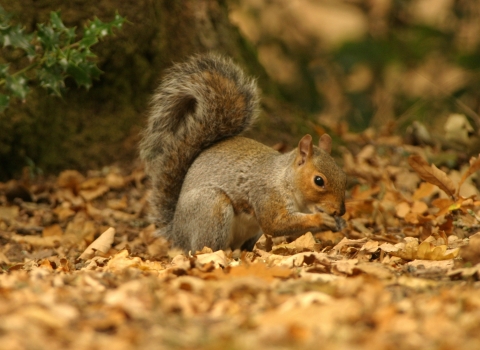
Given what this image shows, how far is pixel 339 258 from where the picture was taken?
2.88m

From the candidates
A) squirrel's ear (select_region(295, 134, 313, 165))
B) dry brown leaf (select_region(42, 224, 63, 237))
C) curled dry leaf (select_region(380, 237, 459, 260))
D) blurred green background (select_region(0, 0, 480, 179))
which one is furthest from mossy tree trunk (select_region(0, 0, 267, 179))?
curled dry leaf (select_region(380, 237, 459, 260))

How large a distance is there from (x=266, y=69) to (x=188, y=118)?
214cm

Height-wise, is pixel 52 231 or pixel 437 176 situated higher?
pixel 437 176

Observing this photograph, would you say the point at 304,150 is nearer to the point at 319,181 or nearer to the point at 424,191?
the point at 319,181

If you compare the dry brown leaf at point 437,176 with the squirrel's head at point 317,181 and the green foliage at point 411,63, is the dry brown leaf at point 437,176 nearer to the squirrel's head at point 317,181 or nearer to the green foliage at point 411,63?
the squirrel's head at point 317,181

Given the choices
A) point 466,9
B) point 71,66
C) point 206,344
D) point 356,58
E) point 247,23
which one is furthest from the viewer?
point 247,23

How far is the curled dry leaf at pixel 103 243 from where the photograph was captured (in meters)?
3.52

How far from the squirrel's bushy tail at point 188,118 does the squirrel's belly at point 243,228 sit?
42 centimetres

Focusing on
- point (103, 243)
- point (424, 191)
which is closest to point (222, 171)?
point (103, 243)

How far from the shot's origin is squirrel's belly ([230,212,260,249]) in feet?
11.8

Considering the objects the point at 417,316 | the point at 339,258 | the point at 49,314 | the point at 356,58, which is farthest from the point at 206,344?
the point at 356,58

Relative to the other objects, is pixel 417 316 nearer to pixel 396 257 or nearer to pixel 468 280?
pixel 468 280

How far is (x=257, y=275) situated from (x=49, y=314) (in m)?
0.80

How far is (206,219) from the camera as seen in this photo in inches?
137
